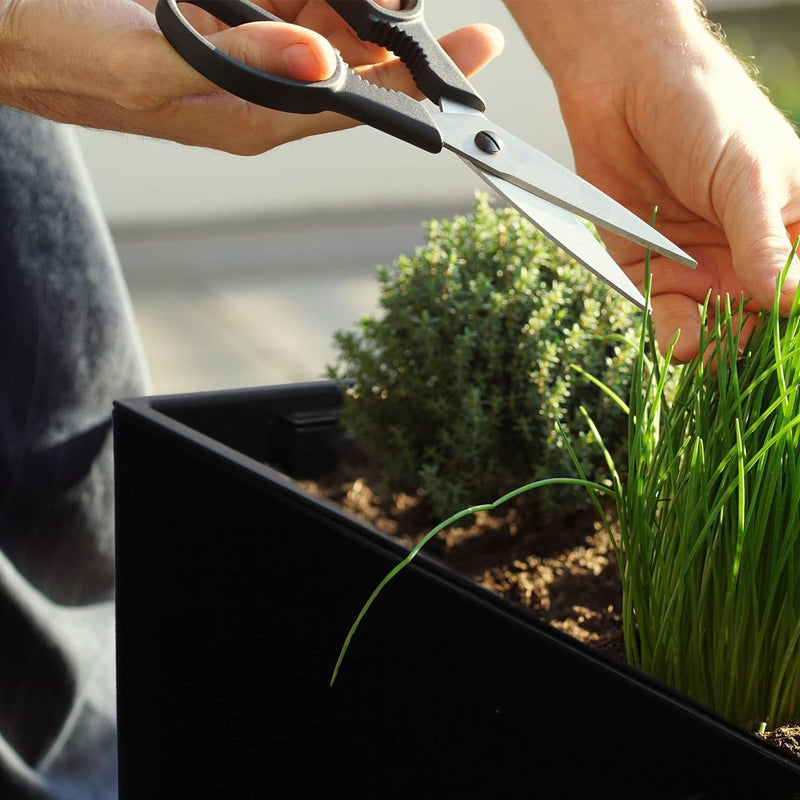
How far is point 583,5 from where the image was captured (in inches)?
35.7

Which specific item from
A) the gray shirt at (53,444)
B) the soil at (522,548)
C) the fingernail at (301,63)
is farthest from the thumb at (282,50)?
the gray shirt at (53,444)

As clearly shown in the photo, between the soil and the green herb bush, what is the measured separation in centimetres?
4

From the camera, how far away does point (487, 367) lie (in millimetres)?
1014

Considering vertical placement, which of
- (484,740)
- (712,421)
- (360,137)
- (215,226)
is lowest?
(215,226)

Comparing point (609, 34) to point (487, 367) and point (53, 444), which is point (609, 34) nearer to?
point (487, 367)

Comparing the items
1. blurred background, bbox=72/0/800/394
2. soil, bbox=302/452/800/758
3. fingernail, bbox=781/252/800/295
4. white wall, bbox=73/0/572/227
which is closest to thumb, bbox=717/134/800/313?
fingernail, bbox=781/252/800/295

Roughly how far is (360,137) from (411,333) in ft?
12.0

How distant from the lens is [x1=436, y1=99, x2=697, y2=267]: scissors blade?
708mm

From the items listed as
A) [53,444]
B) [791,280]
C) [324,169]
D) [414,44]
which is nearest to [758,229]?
[791,280]

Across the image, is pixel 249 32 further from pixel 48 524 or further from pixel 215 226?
pixel 215 226

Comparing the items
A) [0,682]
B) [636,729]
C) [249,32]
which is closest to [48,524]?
[0,682]

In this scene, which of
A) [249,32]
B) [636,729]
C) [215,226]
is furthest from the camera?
[215,226]

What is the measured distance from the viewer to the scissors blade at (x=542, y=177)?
0.71m

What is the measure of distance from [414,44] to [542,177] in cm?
16
